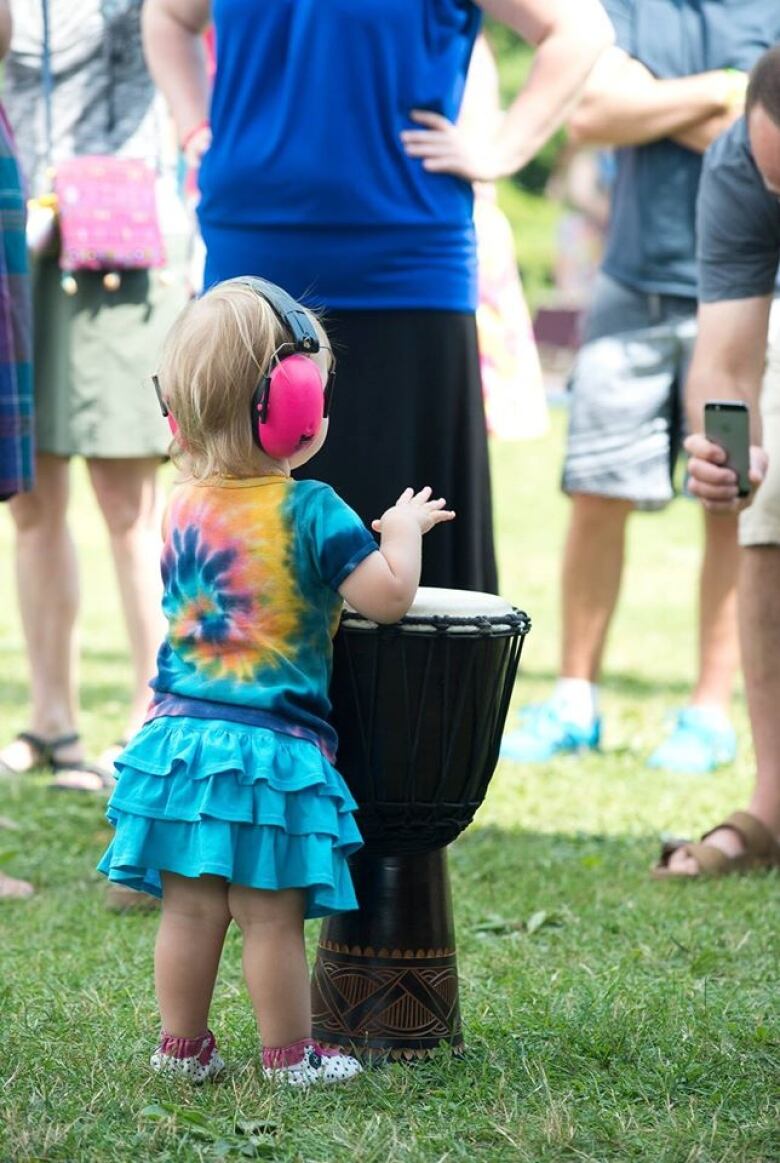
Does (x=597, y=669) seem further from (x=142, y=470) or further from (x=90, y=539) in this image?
(x=90, y=539)

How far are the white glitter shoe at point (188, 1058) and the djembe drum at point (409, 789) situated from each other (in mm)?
277

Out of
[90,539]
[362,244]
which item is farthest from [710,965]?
[90,539]

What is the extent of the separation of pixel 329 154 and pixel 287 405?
3.73 feet

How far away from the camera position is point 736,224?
14.2ft

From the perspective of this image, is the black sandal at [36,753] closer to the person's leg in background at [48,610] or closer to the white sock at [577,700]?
the person's leg in background at [48,610]

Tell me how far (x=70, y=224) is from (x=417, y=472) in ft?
4.87

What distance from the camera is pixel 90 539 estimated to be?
41.2ft

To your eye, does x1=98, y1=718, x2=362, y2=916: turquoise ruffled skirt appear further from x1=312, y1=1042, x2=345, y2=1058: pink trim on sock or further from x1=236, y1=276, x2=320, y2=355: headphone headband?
x1=236, y1=276, x2=320, y2=355: headphone headband

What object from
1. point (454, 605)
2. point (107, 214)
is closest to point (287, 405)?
point (454, 605)

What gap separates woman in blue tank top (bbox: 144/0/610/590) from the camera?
3910mm

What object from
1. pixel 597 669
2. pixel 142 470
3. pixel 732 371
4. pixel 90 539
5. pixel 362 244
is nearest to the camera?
pixel 362 244

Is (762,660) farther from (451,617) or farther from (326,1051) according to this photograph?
(326,1051)

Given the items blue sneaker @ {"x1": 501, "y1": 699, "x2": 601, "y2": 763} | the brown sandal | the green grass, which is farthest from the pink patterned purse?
the brown sandal

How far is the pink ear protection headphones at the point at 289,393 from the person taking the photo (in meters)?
2.94
